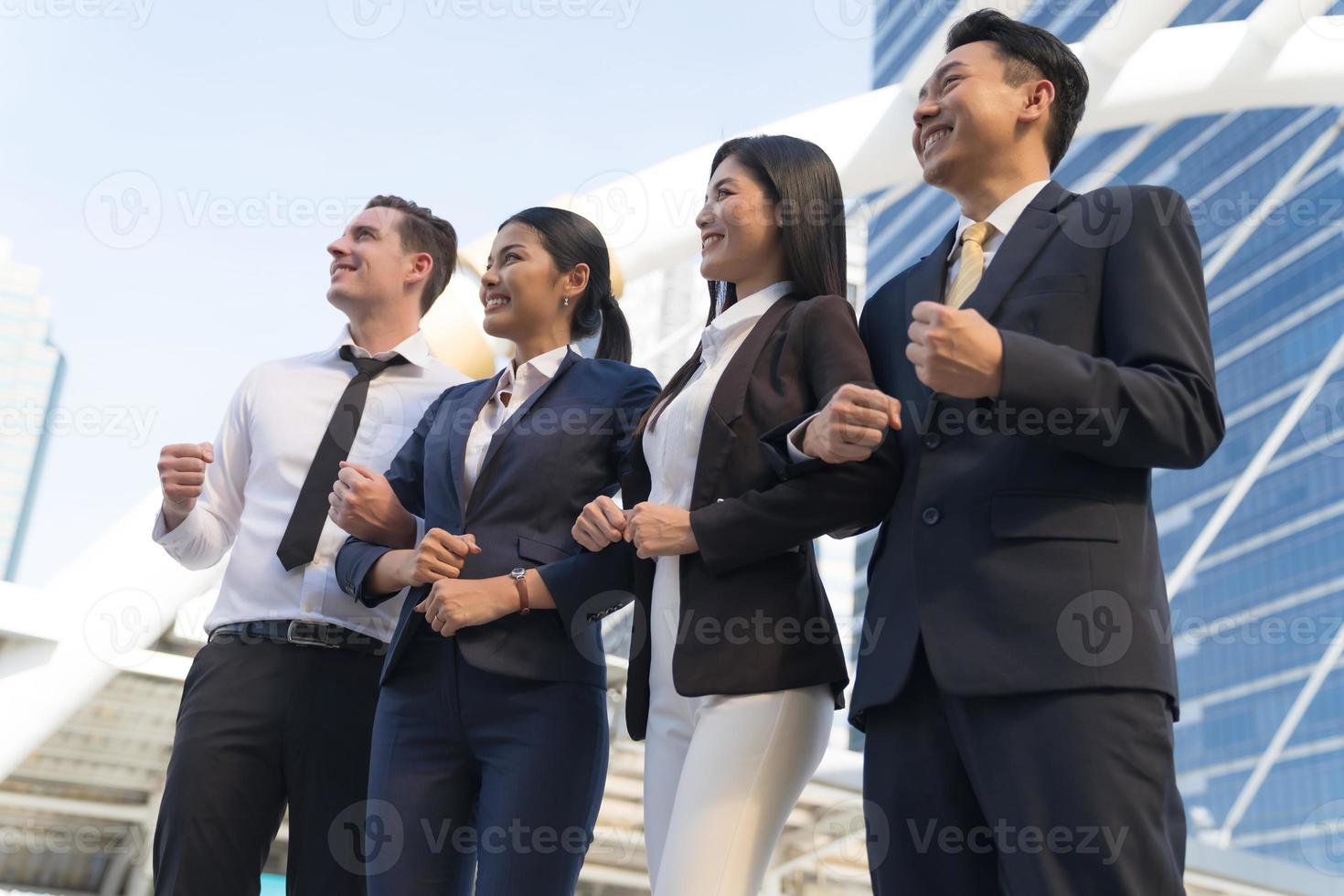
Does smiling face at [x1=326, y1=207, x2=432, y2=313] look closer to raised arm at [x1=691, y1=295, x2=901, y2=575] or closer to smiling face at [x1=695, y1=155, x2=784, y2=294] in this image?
smiling face at [x1=695, y1=155, x2=784, y2=294]

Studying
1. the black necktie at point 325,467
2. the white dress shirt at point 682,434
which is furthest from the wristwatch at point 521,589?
the black necktie at point 325,467

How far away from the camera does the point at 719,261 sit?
2068 millimetres

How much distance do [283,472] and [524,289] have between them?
0.63 metres

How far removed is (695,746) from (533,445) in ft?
2.29

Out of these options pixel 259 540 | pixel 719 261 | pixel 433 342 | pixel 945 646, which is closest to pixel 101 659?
pixel 433 342

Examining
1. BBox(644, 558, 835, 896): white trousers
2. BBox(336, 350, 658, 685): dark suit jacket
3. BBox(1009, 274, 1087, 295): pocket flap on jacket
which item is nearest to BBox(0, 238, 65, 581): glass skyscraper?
BBox(336, 350, 658, 685): dark suit jacket

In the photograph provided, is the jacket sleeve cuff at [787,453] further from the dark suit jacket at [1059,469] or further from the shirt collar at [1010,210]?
the shirt collar at [1010,210]

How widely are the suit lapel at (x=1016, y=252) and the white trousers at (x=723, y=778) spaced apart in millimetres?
573

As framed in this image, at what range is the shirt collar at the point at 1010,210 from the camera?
5.73 feet

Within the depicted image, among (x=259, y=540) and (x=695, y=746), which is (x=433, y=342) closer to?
(x=259, y=540)

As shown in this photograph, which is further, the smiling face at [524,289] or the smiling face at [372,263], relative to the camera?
the smiling face at [372,263]

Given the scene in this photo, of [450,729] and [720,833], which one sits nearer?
[720,833]

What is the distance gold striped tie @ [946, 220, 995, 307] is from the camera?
→ 171 centimetres

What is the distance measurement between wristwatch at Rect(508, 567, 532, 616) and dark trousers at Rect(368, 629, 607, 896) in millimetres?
108
